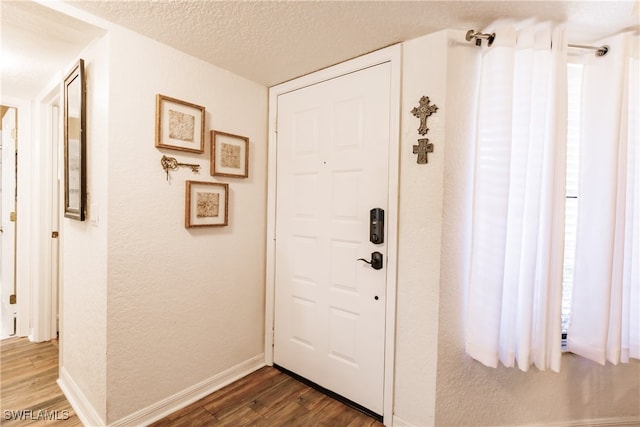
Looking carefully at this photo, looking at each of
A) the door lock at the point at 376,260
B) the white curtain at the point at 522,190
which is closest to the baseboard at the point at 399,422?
the white curtain at the point at 522,190

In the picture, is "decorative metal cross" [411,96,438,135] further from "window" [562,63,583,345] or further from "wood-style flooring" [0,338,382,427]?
"wood-style flooring" [0,338,382,427]

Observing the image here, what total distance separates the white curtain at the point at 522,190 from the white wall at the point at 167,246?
5.12 ft

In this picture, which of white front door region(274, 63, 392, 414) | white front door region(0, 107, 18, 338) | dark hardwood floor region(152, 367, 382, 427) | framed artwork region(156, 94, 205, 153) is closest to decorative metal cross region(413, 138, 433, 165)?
white front door region(274, 63, 392, 414)

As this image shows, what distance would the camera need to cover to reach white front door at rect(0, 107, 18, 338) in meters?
2.67

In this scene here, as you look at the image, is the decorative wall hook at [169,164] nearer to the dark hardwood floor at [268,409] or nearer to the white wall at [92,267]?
the white wall at [92,267]

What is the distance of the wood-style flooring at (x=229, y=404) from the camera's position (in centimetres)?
172

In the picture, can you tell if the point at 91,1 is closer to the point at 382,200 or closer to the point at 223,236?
the point at 223,236

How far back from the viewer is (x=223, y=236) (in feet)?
6.73

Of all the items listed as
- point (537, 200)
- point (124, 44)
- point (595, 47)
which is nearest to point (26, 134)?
point (124, 44)

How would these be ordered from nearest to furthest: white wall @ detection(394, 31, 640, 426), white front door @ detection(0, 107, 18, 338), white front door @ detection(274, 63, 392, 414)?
white wall @ detection(394, 31, 640, 426) → white front door @ detection(274, 63, 392, 414) → white front door @ detection(0, 107, 18, 338)

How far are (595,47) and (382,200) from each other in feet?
4.31

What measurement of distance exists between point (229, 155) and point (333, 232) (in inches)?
35.5

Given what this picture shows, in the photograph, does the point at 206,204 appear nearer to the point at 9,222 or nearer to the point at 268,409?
the point at 268,409

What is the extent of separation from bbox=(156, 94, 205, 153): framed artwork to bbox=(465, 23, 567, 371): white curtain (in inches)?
64.0
